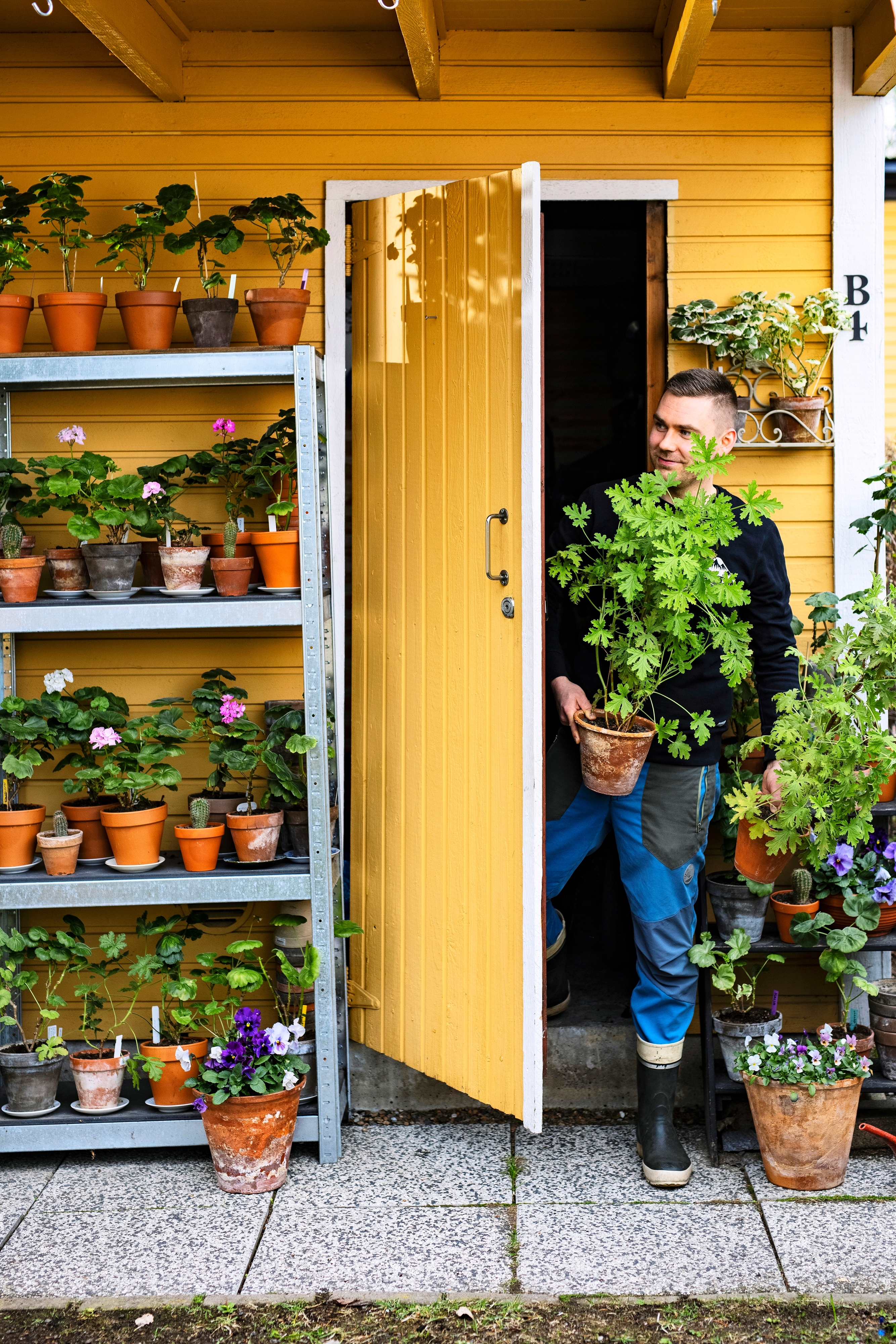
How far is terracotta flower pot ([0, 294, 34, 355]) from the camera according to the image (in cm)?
336

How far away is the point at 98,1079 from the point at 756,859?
1944 millimetres

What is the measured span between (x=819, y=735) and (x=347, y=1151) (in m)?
1.79

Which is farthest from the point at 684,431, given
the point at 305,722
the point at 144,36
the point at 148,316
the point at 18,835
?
the point at 18,835

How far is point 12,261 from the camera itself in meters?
3.36

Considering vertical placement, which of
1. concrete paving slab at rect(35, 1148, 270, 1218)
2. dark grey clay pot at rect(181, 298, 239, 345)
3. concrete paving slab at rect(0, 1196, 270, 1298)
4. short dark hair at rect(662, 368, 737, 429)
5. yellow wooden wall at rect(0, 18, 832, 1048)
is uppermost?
yellow wooden wall at rect(0, 18, 832, 1048)

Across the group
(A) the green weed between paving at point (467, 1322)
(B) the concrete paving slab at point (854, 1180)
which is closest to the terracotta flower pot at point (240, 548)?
(A) the green weed between paving at point (467, 1322)

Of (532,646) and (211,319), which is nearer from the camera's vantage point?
(532,646)

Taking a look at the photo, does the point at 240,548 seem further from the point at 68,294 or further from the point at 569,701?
the point at 569,701

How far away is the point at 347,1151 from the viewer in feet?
11.0

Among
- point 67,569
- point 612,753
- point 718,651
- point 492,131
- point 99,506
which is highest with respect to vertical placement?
point 492,131

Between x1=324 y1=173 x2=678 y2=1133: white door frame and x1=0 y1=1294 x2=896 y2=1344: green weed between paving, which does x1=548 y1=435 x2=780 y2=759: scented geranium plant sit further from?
x1=0 y1=1294 x2=896 y2=1344: green weed between paving

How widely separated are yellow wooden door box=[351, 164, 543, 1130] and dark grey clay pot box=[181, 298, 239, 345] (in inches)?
15.8

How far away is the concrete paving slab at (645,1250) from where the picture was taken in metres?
2.64

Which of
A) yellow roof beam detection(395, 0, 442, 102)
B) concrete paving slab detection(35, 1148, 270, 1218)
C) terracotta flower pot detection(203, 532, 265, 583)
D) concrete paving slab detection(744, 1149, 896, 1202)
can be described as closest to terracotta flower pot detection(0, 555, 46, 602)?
terracotta flower pot detection(203, 532, 265, 583)
